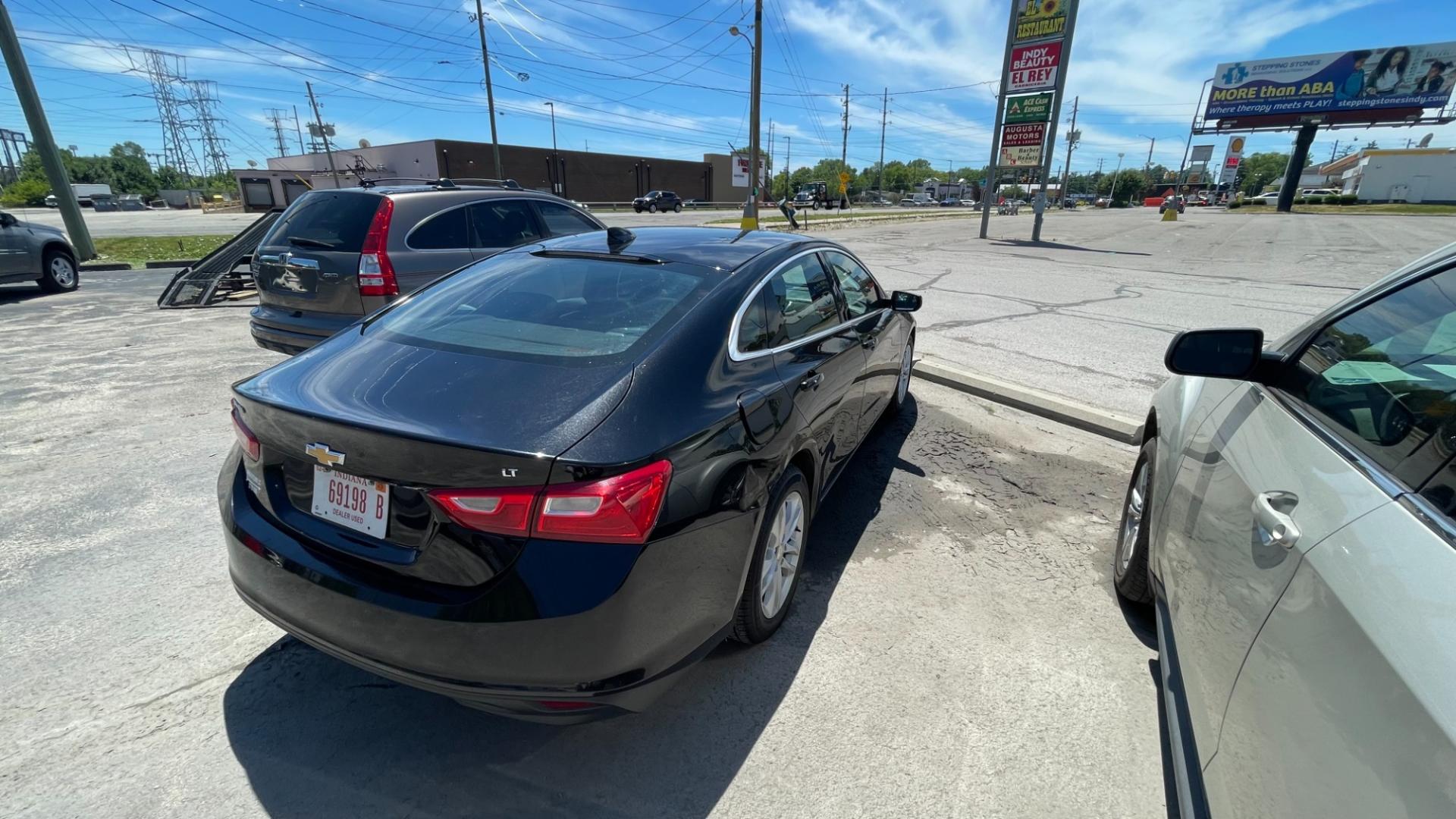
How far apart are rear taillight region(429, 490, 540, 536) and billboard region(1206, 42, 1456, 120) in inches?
2984

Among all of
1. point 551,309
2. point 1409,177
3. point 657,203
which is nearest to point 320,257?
point 551,309

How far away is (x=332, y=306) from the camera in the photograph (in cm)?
532

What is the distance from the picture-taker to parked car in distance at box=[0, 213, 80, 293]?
9414mm

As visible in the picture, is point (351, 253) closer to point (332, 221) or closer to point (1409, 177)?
point (332, 221)

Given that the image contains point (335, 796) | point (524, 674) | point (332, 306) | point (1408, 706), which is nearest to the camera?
point (1408, 706)

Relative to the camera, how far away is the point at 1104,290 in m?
11.9

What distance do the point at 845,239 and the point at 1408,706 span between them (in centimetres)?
2348

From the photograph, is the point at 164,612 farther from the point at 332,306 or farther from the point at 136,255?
the point at 136,255

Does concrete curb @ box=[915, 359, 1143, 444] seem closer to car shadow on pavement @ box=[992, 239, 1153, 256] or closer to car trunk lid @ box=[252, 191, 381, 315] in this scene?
car trunk lid @ box=[252, 191, 381, 315]

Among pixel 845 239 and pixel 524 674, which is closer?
pixel 524 674

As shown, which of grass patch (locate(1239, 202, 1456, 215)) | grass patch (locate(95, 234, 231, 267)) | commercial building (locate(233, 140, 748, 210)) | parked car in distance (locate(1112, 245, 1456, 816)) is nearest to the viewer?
parked car in distance (locate(1112, 245, 1456, 816))

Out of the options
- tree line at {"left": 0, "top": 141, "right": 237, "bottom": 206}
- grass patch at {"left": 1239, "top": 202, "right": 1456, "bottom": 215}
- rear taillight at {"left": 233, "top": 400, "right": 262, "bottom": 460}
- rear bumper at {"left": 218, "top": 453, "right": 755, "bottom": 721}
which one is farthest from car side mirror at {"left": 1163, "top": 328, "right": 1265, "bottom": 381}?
tree line at {"left": 0, "top": 141, "right": 237, "bottom": 206}

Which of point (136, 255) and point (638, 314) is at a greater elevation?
point (638, 314)

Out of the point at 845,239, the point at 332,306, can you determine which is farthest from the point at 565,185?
the point at 332,306
